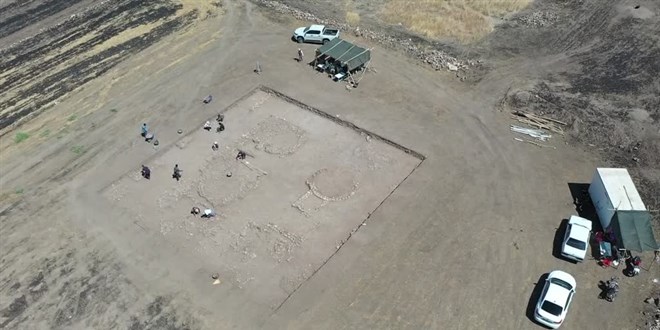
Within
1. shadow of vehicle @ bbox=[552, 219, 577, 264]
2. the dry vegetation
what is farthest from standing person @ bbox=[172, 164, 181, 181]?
the dry vegetation

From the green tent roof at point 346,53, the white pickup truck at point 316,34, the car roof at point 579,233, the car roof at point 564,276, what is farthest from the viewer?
the white pickup truck at point 316,34

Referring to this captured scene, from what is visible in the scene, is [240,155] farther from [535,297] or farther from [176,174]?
[535,297]

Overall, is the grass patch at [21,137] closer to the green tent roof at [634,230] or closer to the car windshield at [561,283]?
the car windshield at [561,283]

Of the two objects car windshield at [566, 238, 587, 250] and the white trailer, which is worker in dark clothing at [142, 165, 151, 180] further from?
the white trailer

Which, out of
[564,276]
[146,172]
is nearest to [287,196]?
[146,172]

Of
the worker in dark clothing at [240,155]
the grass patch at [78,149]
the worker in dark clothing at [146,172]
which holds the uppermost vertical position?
the worker in dark clothing at [240,155]

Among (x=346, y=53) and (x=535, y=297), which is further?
(x=346, y=53)

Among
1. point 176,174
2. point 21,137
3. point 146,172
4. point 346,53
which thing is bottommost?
point 21,137

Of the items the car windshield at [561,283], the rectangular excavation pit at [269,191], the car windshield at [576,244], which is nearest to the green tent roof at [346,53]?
the rectangular excavation pit at [269,191]

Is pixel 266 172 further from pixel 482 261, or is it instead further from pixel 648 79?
pixel 648 79
